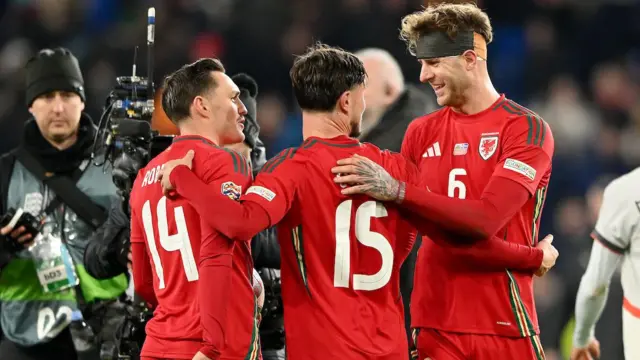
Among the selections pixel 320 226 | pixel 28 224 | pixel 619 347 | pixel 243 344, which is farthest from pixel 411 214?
pixel 619 347

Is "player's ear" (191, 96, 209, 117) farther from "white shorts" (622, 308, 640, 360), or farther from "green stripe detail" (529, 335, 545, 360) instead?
"white shorts" (622, 308, 640, 360)

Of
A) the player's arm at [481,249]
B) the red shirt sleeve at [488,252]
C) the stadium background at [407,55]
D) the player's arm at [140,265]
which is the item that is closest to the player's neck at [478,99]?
the player's arm at [481,249]

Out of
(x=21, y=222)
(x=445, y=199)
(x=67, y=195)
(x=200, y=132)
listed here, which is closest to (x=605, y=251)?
(x=445, y=199)

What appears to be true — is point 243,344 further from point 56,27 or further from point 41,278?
point 56,27

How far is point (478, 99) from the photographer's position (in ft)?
13.1

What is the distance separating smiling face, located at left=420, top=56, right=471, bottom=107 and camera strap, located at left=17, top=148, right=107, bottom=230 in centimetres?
227

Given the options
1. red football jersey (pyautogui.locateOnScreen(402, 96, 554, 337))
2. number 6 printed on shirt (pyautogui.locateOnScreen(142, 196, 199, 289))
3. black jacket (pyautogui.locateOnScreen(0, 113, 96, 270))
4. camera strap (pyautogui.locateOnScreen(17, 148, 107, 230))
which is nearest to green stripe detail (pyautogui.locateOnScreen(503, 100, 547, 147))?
red football jersey (pyautogui.locateOnScreen(402, 96, 554, 337))

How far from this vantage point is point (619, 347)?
7094mm

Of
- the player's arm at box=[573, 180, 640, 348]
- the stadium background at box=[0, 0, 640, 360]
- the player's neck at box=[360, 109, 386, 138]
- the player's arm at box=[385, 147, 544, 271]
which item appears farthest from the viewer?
the stadium background at box=[0, 0, 640, 360]

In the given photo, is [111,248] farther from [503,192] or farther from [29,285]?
[503,192]

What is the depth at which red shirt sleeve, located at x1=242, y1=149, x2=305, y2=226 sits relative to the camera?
3.46 meters

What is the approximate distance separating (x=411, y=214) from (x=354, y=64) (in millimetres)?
579

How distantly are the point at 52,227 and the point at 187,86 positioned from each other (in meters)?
2.03

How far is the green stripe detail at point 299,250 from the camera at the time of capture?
3.56 metres
